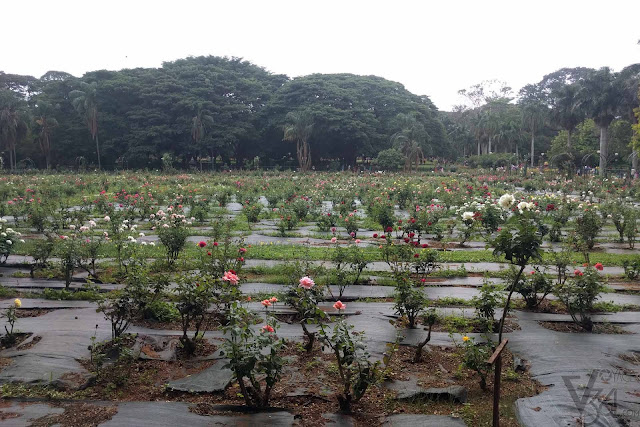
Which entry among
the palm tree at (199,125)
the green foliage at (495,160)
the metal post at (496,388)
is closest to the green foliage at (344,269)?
the metal post at (496,388)

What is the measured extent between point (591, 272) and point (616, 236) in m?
6.75

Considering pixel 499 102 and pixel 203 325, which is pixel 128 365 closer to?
pixel 203 325

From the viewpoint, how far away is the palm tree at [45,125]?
38.2 metres

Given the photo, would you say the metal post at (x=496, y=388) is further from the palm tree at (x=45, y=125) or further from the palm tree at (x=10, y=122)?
the palm tree at (x=45, y=125)

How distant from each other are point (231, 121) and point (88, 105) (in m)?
11.0

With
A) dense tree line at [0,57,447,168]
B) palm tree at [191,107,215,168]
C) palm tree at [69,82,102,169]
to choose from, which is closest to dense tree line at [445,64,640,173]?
dense tree line at [0,57,447,168]

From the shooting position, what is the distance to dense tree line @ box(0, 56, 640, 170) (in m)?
38.8

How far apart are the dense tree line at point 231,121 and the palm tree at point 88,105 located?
3.2 inches

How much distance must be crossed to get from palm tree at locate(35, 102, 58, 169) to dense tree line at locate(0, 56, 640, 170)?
12 centimetres

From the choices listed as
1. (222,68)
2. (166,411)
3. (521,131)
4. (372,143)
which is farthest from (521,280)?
(521,131)

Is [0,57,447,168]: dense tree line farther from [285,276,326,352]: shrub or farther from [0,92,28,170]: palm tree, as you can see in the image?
[285,276,326,352]: shrub

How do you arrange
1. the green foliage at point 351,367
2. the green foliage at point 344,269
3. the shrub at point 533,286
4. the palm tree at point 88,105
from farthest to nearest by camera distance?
the palm tree at point 88,105, the green foliage at point 344,269, the shrub at point 533,286, the green foliage at point 351,367

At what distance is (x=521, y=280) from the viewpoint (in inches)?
231

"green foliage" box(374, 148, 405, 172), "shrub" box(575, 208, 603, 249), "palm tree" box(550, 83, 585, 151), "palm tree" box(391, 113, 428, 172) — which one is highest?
"palm tree" box(550, 83, 585, 151)
